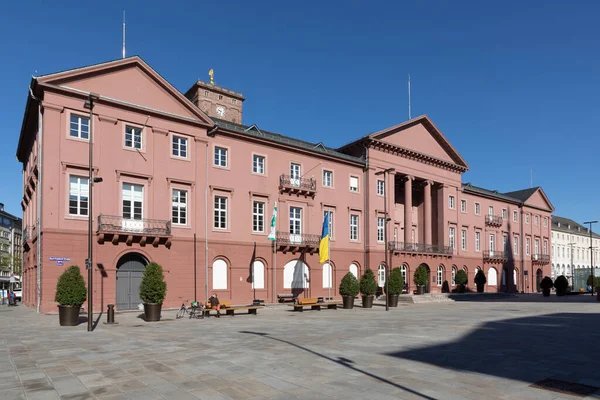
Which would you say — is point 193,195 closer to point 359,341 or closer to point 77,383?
point 359,341

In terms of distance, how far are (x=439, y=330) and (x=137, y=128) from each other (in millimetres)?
21188

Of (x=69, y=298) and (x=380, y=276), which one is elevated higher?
(x=69, y=298)

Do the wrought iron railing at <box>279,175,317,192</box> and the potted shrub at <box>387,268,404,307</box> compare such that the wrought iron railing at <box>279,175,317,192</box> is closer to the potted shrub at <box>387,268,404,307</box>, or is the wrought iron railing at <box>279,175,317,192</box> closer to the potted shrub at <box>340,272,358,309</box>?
the potted shrub at <box>340,272,358,309</box>

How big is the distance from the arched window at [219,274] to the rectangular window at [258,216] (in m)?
3.63

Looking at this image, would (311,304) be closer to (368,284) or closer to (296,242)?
(368,284)

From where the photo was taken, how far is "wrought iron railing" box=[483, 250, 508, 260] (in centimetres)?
5750

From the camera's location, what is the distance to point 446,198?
5159cm

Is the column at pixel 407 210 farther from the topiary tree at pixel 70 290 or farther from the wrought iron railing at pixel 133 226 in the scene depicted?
the topiary tree at pixel 70 290

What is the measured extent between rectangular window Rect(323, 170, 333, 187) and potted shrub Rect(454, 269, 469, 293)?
19.4 meters

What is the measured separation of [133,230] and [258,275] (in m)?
10.1

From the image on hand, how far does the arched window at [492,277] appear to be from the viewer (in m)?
58.8

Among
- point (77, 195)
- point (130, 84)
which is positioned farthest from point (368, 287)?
point (130, 84)

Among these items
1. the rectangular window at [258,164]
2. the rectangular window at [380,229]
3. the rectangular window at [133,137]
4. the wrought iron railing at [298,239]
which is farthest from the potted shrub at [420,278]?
the rectangular window at [133,137]

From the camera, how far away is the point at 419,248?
156 ft
